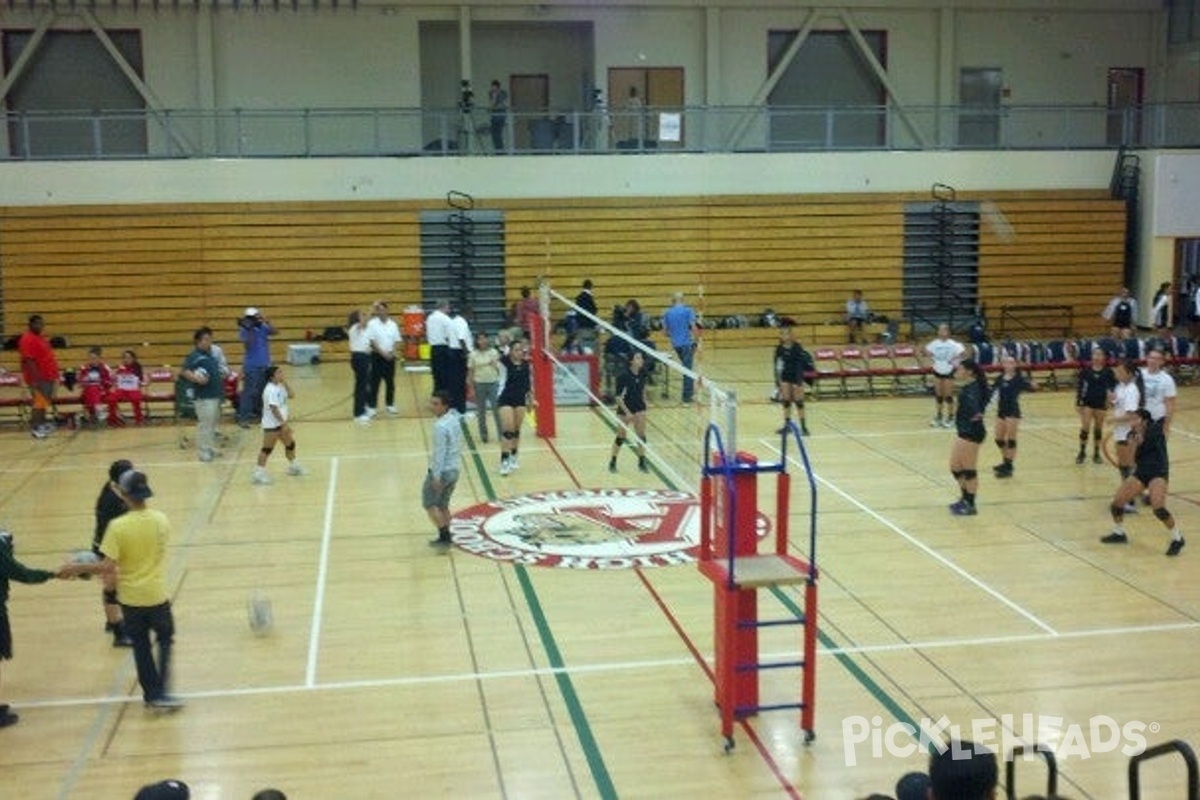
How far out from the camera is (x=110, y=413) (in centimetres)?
2306

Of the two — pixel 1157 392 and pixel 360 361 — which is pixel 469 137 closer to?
pixel 360 361

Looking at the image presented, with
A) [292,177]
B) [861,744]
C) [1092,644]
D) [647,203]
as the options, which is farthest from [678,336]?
[861,744]

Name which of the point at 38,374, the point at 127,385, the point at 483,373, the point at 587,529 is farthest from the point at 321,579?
the point at 38,374

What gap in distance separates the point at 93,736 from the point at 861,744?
567 centimetres

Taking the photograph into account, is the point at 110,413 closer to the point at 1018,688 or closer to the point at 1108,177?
the point at 1018,688

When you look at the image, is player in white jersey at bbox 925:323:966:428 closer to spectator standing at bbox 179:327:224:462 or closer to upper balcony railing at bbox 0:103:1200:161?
upper balcony railing at bbox 0:103:1200:161

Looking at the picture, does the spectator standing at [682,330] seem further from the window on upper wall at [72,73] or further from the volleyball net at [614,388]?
the window on upper wall at [72,73]

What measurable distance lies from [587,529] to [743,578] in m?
6.22

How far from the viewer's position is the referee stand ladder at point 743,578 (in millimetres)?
9656

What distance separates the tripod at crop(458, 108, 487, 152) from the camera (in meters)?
31.3

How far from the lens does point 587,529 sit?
1579cm

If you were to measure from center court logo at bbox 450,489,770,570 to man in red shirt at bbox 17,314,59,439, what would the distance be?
9.32m
